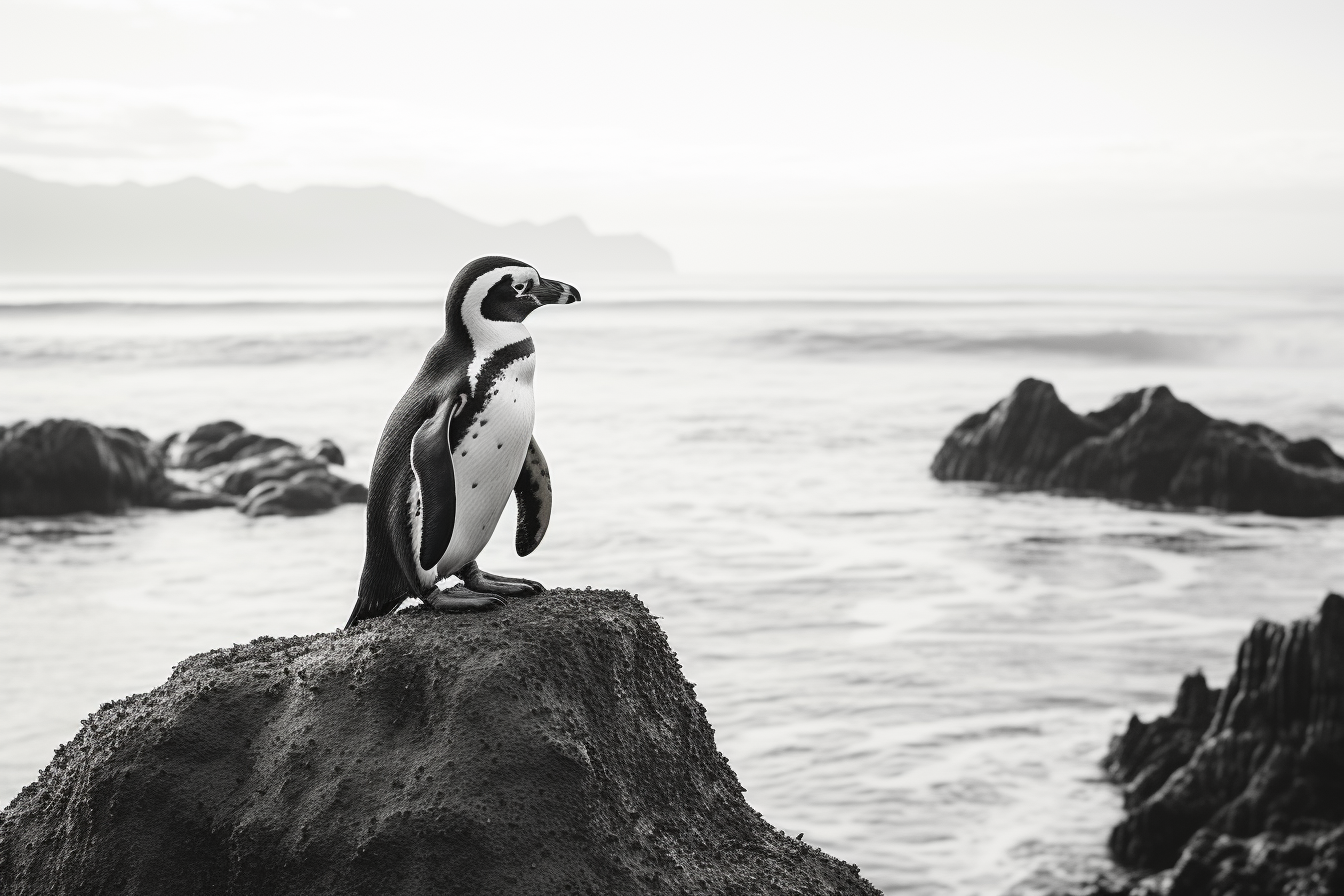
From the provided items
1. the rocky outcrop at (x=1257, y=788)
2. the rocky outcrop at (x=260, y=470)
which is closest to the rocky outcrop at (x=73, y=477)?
the rocky outcrop at (x=260, y=470)

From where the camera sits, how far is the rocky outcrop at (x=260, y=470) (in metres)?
20.3

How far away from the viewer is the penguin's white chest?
14.2 ft

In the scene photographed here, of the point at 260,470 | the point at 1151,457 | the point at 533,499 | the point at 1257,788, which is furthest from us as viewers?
the point at 1151,457

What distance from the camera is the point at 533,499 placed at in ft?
16.0

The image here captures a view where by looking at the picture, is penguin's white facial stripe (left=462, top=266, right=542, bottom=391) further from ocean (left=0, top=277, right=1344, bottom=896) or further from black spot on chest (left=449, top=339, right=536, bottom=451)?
ocean (left=0, top=277, right=1344, bottom=896)

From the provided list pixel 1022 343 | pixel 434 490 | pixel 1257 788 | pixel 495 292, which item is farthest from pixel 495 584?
pixel 1022 343

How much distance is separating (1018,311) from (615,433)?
7091 centimetres

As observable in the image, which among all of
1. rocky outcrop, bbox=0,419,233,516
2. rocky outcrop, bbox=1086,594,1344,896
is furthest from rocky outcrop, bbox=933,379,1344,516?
rocky outcrop, bbox=0,419,233,516

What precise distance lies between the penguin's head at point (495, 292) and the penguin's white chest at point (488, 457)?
17 cm

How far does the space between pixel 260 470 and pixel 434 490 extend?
18865 mm

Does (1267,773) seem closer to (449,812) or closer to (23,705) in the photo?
(449,812)

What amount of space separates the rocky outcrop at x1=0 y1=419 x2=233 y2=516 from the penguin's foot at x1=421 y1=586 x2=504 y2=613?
57.7 ft

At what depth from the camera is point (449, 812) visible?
3688 millimetres

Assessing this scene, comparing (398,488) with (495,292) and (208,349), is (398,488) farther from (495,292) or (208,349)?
(208,349)
